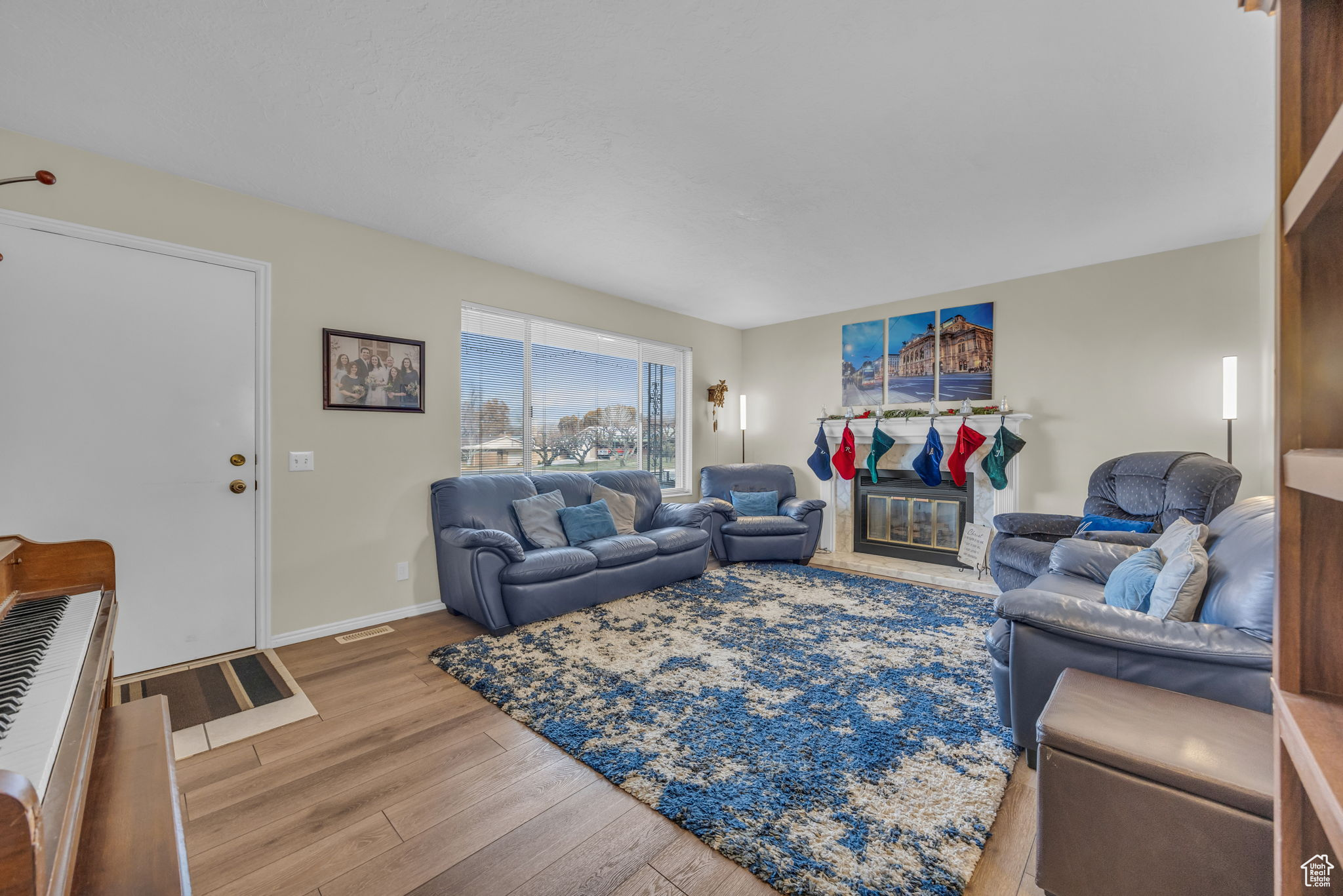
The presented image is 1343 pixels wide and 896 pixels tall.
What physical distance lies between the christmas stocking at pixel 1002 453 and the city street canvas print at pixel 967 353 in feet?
1.28

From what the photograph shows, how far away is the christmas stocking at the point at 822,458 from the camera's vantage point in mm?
5309

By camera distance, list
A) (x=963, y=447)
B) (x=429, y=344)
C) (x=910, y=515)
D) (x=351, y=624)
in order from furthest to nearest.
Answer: (x=910, y=515) < (x=963, y=447) < (x=429, y=344) < (x=351, y=624)

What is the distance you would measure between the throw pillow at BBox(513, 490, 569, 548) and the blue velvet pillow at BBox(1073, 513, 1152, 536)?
3.19 m

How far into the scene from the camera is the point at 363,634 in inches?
126

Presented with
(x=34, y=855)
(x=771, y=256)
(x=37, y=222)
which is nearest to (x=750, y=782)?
(x=34, y=855)

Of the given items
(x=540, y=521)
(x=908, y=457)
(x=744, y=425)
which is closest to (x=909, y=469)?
(x=908, y=457)

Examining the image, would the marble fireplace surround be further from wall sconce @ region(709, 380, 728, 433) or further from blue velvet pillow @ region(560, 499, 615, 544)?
blue velvet pillow @ region(560, 499, 615, 544)

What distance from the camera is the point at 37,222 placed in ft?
7.87

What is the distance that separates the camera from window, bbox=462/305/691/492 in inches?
159

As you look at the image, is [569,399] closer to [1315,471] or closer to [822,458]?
[822,458]

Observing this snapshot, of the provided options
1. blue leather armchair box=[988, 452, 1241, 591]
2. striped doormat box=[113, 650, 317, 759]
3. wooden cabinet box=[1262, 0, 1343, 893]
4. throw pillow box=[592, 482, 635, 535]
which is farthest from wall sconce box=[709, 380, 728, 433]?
wooden cabinet box=[1262, 0, 1343, 893]

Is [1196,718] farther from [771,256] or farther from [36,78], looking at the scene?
[36,78]

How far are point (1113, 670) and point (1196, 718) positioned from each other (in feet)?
0.87

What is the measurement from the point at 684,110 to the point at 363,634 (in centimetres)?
322
